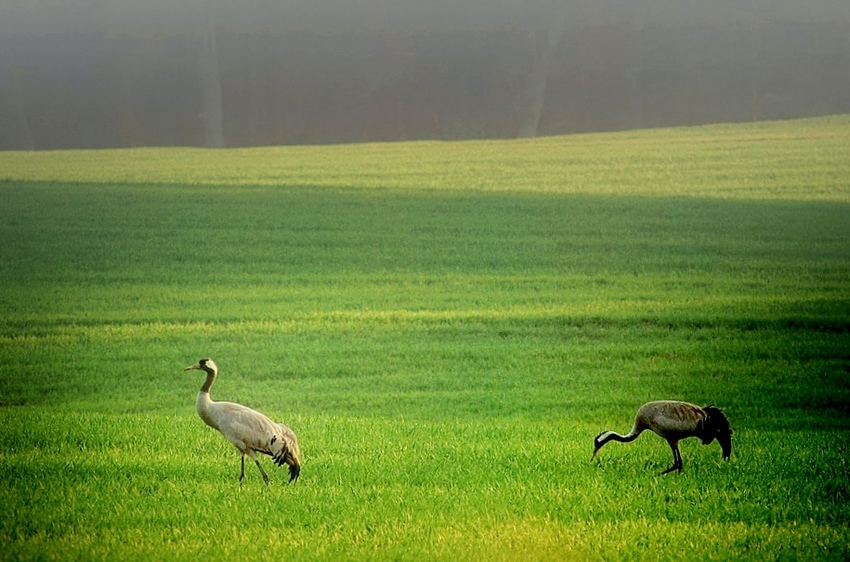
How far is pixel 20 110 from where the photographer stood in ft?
23.4

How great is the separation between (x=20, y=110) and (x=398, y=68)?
2.36 metres

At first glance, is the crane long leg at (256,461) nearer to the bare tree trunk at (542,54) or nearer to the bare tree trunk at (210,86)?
the bare tree trunk at (210,86)

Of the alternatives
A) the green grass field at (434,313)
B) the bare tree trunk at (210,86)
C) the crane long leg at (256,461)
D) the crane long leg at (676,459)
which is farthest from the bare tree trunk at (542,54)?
the crane long leg at (256,461)

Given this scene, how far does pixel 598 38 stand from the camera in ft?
24.6

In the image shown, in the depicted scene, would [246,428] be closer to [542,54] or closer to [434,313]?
[434,313]

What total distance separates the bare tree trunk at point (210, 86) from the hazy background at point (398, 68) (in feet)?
0.04

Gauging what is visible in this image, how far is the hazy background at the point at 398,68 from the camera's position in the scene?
7.12 metres

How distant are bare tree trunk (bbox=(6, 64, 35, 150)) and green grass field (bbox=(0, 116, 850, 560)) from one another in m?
0.12

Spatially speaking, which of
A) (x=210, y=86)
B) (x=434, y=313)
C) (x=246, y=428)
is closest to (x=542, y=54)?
(x=434, y=313)

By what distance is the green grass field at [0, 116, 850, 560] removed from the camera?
209 inches

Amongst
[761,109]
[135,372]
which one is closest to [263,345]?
[135,372]

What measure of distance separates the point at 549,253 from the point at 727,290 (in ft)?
3.75

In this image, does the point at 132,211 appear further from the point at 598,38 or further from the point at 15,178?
the point at 598,38

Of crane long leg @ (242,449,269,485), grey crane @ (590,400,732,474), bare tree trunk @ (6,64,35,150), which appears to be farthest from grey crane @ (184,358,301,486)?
bare tree trunk @ (6,64,35,150)
